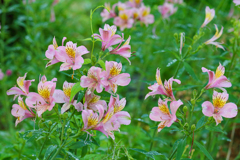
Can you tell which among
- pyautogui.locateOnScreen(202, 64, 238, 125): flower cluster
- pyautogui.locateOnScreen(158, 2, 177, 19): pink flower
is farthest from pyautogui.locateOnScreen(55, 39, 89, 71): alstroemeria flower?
pyautogui.locateOnScreen(158, 2, 177, 19): pink flower

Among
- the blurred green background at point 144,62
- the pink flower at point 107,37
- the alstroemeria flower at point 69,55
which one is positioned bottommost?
the blurred green background at point 144,62

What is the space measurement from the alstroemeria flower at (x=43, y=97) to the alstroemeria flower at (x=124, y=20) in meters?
1.06

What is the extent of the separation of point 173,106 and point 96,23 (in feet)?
14.5

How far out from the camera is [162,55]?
311 cm

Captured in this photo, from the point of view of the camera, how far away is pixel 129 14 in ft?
6.36

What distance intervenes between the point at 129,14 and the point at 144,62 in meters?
1.10

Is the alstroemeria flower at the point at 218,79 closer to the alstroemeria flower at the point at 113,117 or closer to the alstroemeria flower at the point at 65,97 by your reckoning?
the alstroemeria flower at the point at 113,117

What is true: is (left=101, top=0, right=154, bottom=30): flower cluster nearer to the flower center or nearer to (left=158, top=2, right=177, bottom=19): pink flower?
(left=158, top=2, right=177, bottom=19): pink flower

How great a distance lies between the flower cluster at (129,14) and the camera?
76.6 inches

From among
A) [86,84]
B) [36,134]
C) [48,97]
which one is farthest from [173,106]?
[36,134]

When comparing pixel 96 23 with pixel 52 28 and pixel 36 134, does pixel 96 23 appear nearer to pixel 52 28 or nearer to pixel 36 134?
pixel 52 28

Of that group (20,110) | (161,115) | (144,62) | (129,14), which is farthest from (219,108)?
(144,62)

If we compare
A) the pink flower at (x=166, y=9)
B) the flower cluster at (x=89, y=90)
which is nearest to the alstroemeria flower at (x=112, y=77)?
the flower cluster at (x=89, y=90)

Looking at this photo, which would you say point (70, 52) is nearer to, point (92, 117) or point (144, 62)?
point (92, 117)
